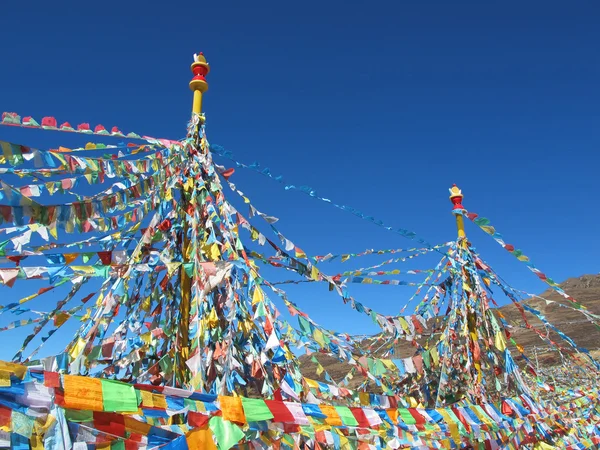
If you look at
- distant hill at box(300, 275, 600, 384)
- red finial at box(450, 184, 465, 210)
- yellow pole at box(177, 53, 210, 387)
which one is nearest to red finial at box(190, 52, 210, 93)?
yellow pole at box(177, 53, 210, 387)

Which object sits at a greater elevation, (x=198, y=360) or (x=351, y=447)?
(x=198, y=360)

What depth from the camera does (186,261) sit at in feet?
12.4

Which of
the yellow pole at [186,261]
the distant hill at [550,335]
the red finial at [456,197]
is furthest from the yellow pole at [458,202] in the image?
the distant hill at [550,335]

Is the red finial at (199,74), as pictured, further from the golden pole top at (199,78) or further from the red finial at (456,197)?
the red finial at (456,197)

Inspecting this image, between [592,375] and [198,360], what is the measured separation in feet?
39.1

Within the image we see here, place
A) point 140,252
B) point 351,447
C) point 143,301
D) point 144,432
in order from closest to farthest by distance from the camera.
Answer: point 144,432 → point 351,447 → point 140,252 → point 143,301

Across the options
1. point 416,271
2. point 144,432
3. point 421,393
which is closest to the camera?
point 144,432

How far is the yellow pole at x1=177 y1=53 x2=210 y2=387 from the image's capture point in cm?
359

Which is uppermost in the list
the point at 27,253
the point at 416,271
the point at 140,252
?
the point at 416,271

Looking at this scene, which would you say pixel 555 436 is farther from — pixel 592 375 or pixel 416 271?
pixel 592 375

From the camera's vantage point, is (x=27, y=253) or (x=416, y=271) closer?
(x=27, y=253)

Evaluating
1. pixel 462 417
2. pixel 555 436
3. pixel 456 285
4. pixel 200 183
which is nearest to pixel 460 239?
pixel 456 285

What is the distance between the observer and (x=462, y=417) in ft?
12.9

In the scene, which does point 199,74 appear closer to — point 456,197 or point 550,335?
point 456,197
